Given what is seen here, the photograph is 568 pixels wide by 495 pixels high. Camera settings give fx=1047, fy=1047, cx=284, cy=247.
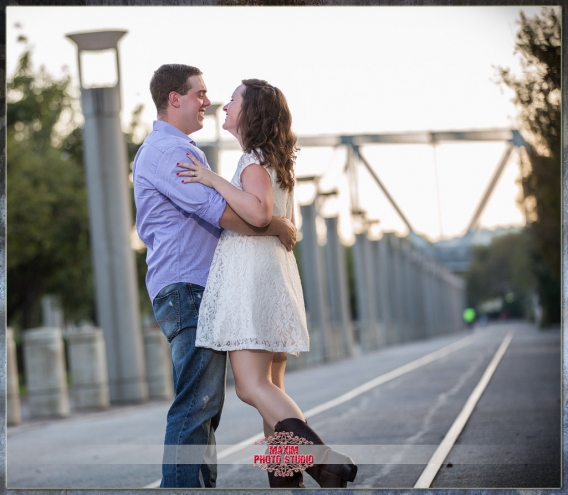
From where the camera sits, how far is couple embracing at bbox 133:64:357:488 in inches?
174

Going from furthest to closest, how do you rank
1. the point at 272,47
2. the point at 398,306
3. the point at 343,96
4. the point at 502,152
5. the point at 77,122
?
1. the point at 398,306
2. the point at 77,122
3. the point at 502,152
4. the point at 343,96
5. the point at 272,47

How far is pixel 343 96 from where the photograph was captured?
19.6ft

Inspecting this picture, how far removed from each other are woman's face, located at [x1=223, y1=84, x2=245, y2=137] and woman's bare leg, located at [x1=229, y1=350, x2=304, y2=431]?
0.98 meters

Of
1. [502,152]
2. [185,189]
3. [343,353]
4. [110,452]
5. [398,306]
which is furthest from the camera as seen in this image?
[398,306]

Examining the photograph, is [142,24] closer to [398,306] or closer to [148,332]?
[148,332]

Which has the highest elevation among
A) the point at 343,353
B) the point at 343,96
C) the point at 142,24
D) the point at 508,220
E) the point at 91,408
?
the point at 142,24

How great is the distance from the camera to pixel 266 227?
4.45 meters

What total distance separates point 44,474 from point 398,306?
113ft

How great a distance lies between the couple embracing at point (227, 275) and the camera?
442 cm

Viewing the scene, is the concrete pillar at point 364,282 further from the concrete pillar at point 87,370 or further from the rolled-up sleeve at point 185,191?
the rolled-up sleeve at point 185,191

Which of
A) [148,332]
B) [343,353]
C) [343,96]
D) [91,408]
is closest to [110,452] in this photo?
[343,96]

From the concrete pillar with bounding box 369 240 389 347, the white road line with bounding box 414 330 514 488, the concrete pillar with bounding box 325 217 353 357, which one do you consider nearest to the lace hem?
the white road line with bounding box 414 330 514 488

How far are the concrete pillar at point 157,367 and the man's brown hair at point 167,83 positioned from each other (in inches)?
408

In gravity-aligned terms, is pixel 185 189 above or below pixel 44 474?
above
